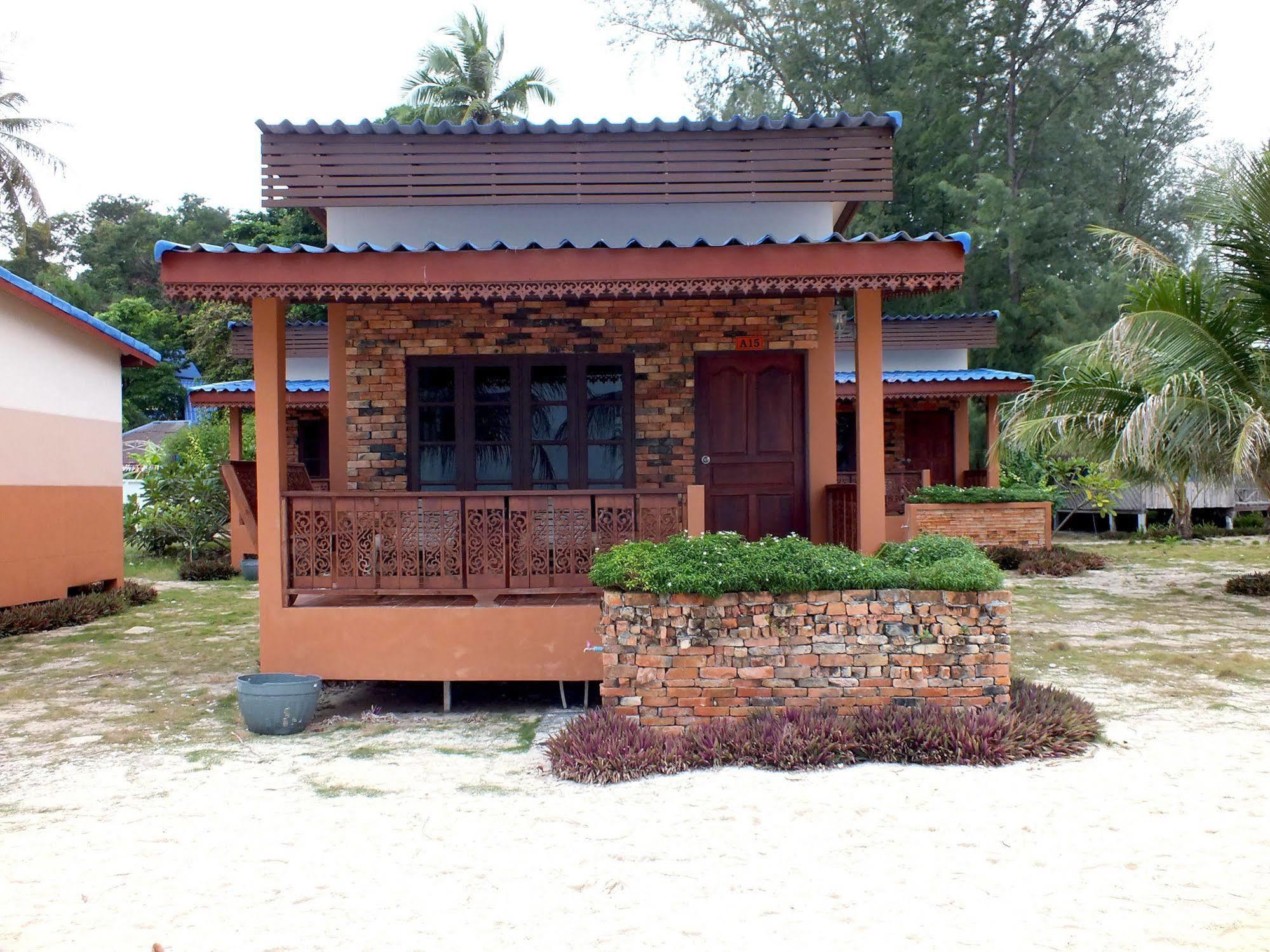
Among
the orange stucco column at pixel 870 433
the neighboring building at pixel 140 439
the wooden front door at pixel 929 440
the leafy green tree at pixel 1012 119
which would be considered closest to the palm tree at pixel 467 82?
the leafy green tree at pixel 1012 119

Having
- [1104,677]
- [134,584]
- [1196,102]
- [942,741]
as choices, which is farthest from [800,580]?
[1196,102]

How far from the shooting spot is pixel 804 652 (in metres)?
6.27

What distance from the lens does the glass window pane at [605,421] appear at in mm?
9172

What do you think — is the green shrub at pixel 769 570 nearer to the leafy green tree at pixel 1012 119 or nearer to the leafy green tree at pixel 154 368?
the leafy green tree at pixel 1012 119

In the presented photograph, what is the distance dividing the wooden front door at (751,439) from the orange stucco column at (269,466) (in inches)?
140

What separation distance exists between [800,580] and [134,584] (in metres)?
12.0

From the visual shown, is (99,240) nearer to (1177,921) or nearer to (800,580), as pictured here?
(800,580)

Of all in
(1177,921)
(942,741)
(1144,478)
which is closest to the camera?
(1177,921)

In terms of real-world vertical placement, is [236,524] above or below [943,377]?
below

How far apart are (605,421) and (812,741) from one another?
160 inches

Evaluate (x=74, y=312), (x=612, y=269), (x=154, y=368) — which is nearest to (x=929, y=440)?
(x=612, y=269)

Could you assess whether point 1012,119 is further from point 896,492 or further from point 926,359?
point 896,492

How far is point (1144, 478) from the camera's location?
46.8 ft

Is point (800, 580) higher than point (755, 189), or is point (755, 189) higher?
point (755, 189)
